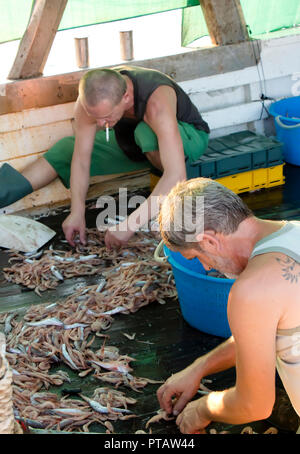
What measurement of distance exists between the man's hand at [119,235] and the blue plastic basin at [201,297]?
84 cm

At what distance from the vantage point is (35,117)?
5.59 meters

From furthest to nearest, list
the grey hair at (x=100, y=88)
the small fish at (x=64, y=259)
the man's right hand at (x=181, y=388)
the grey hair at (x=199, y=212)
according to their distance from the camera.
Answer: the small fish at (x=64, y=259)
the grey hair at (x=100, y=88)
the man's right hand at (x=181, y=388)
the grey hair at (x=199, y=212)

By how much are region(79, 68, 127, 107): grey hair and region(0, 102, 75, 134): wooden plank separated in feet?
4.36

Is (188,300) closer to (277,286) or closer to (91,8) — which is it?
(277,286)

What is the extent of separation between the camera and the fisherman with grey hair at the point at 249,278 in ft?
6.54

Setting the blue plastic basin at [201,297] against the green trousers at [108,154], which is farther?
the green trousers at [108,154]

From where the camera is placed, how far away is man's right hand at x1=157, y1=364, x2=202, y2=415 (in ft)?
8.68

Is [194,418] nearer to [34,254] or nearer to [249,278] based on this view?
[249,278]

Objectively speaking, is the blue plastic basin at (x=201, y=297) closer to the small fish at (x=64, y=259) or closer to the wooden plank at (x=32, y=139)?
the small fish at (x=64, y=259)

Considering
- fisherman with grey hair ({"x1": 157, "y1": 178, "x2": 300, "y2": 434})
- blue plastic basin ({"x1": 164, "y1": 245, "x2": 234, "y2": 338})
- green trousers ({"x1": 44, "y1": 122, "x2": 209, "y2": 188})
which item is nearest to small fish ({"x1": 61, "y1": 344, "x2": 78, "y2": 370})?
blue plastic basin ({"x1": 164, "y1": 245, "x2": 234, "y2": 338})

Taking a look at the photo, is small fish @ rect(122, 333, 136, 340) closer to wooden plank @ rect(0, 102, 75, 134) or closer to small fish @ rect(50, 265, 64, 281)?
small fish @ rect(50, 265, 64, 281)

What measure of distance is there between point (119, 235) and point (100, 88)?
1.14 meters

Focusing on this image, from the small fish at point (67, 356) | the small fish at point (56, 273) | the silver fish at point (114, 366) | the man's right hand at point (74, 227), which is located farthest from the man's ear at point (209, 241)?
the man's right hand at point (74, 227)

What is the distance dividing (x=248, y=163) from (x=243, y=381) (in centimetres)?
386
